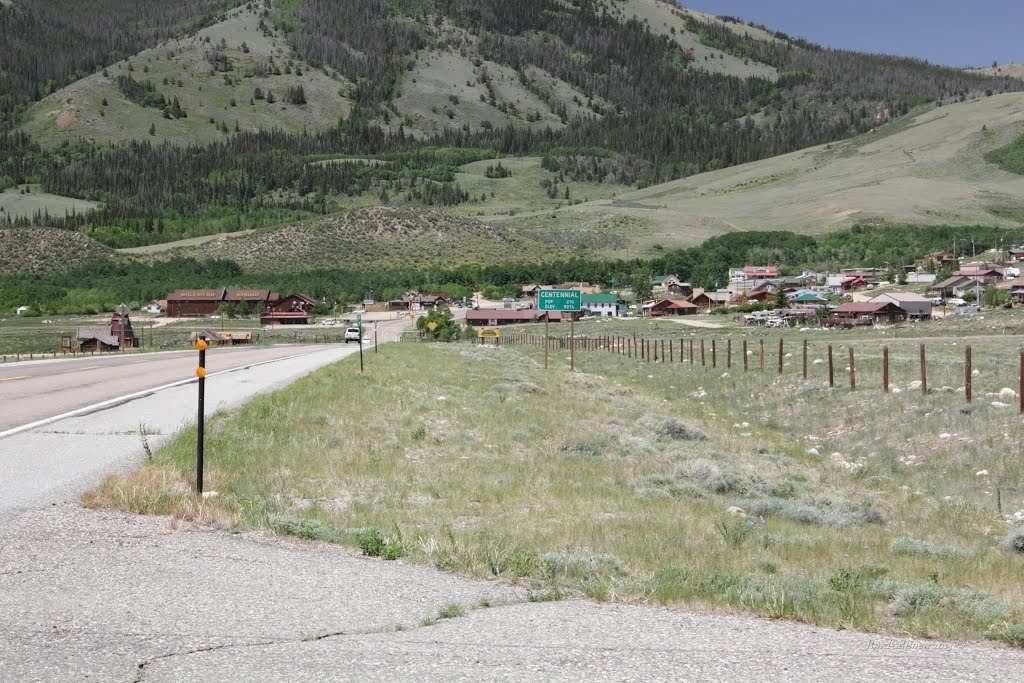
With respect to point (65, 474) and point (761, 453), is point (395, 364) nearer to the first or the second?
point (761, 453)

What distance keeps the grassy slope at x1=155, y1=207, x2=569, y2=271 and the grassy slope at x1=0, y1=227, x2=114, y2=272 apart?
16.3 meters

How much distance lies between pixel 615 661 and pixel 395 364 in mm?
27810

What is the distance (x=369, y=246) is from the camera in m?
184

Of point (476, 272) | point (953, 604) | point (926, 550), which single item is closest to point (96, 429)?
point (926, 550)

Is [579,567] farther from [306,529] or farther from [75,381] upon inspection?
[75,381]

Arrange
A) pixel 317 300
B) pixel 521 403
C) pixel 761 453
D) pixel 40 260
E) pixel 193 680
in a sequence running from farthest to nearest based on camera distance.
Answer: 1. pixel 40 260
2. pixel 317 300
3. pixel 521 403
4. pixel 761 453
5. pixel 193 680

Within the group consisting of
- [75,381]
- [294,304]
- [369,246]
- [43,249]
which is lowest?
[75,381]

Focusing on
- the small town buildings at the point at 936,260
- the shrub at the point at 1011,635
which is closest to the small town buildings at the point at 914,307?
the small town buildings at the point at 936,260

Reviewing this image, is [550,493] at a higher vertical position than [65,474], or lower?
lower

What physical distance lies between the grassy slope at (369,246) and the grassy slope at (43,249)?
641 inches

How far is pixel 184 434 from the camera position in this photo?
40.3ft

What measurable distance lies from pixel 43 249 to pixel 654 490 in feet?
630

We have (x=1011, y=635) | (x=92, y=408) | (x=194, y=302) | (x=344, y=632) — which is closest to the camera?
(x=344, y=632)

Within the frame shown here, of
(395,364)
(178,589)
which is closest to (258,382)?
(395,364)
